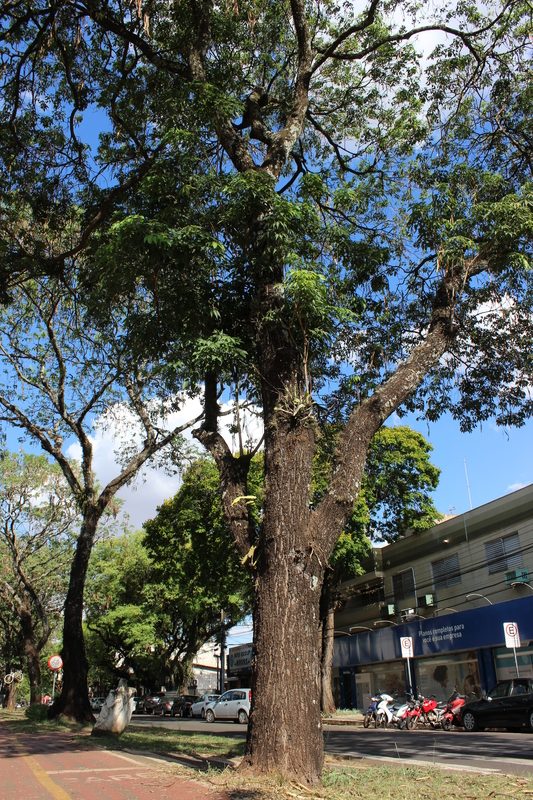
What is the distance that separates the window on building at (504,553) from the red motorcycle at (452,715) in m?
5.51

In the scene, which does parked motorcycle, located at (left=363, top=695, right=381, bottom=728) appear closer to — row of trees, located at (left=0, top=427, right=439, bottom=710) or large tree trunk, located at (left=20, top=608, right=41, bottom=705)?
row of trees, located at (left=0, top=427, right=439, bottom=710)

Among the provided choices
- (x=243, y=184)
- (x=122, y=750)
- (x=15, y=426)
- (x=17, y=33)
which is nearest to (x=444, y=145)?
(x=243, y=184)

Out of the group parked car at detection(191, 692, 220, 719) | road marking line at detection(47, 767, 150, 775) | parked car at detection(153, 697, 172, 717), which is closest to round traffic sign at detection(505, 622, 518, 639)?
road marking line at detection(47, 767, 150, 775)

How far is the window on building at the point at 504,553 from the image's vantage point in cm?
2222

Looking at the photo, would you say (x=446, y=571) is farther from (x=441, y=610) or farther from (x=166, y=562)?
(x=166, y=562)

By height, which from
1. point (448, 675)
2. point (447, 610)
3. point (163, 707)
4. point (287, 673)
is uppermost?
point (447, 610)

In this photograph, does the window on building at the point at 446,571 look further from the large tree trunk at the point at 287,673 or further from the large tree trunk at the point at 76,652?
the large tree trunk at the point at 287,673

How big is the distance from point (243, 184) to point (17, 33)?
18.0ft

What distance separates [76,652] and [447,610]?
1460 cm

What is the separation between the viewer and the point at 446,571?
1033 inches

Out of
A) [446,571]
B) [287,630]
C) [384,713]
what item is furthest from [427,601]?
[287,630]

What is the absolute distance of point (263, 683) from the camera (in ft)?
21.5

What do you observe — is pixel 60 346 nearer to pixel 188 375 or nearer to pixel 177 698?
pixel 188 375

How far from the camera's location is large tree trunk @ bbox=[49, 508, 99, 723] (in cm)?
1861
